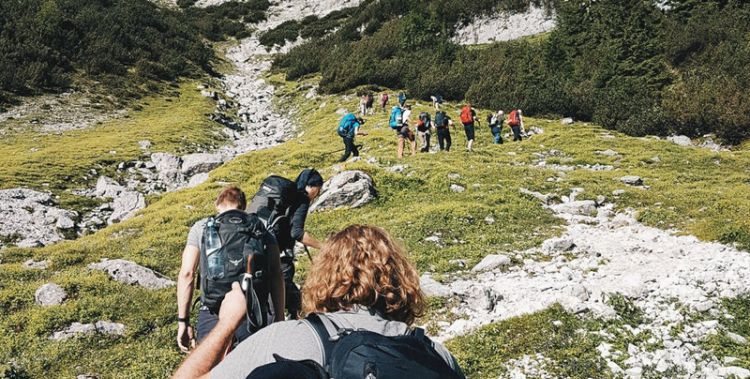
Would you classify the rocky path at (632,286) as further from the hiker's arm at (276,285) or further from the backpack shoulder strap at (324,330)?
the backpack shoulder strap at (324,330)

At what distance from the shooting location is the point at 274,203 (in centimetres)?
500

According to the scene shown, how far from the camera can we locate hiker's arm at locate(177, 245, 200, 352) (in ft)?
15.2

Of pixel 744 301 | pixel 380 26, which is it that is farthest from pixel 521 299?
pixel 380 26

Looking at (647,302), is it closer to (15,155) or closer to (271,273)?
(271,273)

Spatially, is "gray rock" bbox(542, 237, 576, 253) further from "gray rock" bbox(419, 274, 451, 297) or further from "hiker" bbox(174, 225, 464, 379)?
"hiker" bbox(174, 225, 464, 379)

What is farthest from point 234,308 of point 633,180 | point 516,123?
point 516,123

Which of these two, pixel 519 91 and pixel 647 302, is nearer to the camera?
pixel 647 302

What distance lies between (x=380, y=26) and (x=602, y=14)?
26.7 m

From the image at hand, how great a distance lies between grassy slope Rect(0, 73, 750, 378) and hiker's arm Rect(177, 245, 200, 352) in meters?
2.57

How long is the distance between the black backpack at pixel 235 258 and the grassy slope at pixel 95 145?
15933 millimetres

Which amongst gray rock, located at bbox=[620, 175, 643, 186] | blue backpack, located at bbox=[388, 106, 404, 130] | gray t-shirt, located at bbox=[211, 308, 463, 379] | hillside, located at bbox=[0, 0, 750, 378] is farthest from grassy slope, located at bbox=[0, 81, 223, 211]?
gray rock, located at bbox=[620, 175, 643, 186]

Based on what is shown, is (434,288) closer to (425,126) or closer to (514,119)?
(425,126)

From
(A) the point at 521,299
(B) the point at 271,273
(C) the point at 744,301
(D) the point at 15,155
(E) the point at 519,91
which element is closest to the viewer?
(B) the point at 271,273

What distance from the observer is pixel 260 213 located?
495cm
